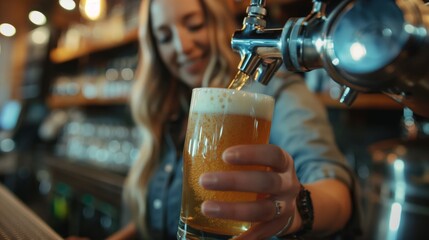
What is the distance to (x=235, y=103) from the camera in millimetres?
557

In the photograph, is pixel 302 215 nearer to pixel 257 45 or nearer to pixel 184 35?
pixel 257 45

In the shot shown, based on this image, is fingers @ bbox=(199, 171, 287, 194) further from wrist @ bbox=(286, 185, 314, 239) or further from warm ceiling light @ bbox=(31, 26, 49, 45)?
warm ceiling light @ bbox=(31, 26, 49, 45)

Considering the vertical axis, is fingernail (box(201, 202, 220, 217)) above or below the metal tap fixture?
below

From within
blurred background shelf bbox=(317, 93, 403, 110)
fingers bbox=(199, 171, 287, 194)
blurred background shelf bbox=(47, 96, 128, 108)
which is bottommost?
blurred background shelf bbox=(47, 96, 128, 108)

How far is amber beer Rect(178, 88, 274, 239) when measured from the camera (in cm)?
54

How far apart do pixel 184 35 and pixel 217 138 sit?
79cm

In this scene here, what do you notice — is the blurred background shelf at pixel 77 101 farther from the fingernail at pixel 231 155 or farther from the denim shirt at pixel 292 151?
the fingernail at pixel 231 155

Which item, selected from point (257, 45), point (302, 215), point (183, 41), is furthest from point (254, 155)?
point (183, 41)

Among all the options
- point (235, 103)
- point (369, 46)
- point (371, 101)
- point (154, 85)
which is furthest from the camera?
point (371, 101)

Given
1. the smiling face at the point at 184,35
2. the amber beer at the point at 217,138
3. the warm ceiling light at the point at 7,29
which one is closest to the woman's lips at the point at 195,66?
the smiling face at the point at 184,35

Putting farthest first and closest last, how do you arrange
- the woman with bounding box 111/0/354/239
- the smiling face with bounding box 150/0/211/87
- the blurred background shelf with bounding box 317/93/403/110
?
the blurred background shelf with bounding box 317/93/403/110 → the smiling face with bounding box 150/0/211/87 → the woman with bounding box 111/0/354/239

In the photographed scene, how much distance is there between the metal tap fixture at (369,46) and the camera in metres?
0.34

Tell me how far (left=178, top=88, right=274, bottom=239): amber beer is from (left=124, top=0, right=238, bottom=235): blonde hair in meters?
0.70

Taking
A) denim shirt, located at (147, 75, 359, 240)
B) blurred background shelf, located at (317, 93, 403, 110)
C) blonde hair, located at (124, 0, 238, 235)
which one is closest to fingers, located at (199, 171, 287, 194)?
denim shirt, located at (147, 75, 359, 240)
